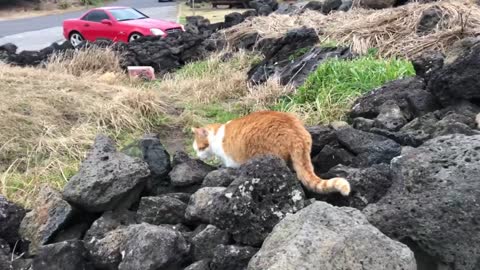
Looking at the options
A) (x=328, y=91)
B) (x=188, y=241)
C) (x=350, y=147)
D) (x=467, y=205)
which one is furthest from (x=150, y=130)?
(x=467, y=205)

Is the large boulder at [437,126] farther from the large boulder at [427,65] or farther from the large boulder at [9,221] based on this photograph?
the large boulder at [9,221]

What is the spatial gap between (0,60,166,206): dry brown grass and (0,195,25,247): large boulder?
64cm

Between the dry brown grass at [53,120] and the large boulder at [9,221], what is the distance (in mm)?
641

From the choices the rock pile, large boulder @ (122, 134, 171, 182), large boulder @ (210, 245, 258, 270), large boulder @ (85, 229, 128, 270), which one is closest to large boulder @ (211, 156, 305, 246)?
the rock pile

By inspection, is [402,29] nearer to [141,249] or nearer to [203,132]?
[203,132]

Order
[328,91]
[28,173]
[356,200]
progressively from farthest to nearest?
[328,91] → [28,173] → [356,200]

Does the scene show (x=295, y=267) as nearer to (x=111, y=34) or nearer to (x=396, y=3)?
(x=396, y=3)

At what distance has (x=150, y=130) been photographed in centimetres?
700

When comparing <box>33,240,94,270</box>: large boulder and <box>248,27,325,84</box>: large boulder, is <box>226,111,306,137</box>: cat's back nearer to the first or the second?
<box>33,240,94,270</box>: large boulder

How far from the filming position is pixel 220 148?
4.85m

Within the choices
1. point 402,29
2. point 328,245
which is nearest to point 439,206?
point 328,245

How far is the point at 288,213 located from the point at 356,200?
0.49m

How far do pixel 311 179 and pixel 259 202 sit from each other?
0.53 meters

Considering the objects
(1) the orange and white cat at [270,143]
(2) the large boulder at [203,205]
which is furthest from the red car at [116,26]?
(2) the large boulder at [203,205]
